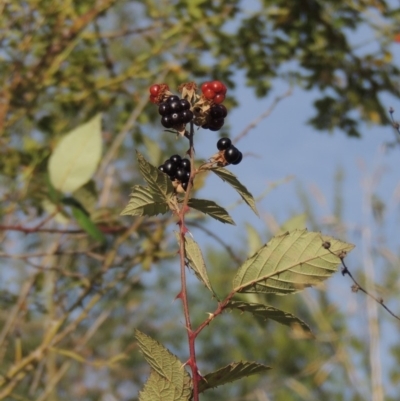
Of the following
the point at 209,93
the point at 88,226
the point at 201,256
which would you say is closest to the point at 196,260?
the point at 201,256

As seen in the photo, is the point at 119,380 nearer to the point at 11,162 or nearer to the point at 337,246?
the point at 11,162

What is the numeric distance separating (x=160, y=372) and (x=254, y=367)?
57 millimetres

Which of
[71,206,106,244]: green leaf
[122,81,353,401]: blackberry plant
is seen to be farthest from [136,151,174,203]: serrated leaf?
[71,206,106,244]: green leaf

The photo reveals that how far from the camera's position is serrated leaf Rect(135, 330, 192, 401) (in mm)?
372

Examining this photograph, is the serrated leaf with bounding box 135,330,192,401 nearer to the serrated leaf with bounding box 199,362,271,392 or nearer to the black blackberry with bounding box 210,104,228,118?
the serrated leaf with bounding box 199,362,271,392

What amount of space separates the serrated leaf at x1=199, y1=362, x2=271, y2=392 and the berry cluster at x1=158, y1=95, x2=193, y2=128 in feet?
0.49

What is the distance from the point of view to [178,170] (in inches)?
17.9

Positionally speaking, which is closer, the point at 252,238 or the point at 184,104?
the point at 184,104

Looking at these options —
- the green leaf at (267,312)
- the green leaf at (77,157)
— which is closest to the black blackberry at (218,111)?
the green leaf at (267,312)

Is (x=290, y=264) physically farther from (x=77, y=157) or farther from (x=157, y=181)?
(x=77, y=157)

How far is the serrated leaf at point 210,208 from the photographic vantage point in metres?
0.44

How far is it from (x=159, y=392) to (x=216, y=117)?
6.7 inches

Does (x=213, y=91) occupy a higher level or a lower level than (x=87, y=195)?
higher

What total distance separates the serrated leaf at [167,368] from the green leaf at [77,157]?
62 cm
